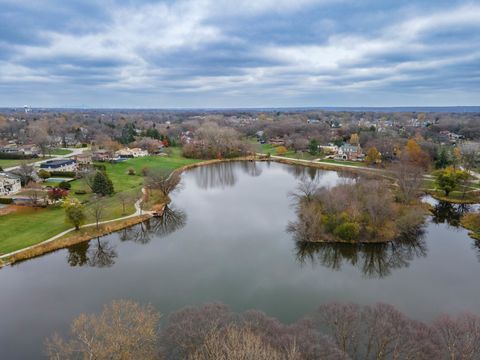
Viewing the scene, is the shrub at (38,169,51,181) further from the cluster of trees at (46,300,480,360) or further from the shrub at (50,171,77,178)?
the cluster of trees at (46,300,480,360)

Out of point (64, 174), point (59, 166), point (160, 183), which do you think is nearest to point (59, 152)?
point (59, 166)

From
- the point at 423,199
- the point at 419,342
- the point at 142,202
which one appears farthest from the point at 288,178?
the point at 419,342

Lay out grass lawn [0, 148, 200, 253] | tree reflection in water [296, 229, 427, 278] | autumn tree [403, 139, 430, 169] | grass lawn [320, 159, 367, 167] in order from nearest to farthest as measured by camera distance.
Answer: tree reflection in water [296, 229, 427, 278] → grass lawn [0, 148, 200, 253] → autumn tree [403, 139, 430, 169] → grass lawn [320, 159, 367, 167]

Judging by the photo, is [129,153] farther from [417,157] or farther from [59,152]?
[417,157]

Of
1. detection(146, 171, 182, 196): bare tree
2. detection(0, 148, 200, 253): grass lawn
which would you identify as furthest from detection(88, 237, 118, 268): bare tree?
detection(146, 171, 182, 196): bare tree

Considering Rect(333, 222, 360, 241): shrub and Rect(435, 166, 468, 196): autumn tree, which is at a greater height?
Rect(435, 166, 468, 196): autumn tree

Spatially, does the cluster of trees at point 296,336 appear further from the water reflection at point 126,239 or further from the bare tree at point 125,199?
the bare tree at point 125,199

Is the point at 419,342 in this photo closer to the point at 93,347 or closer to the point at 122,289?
the point at 93,347
